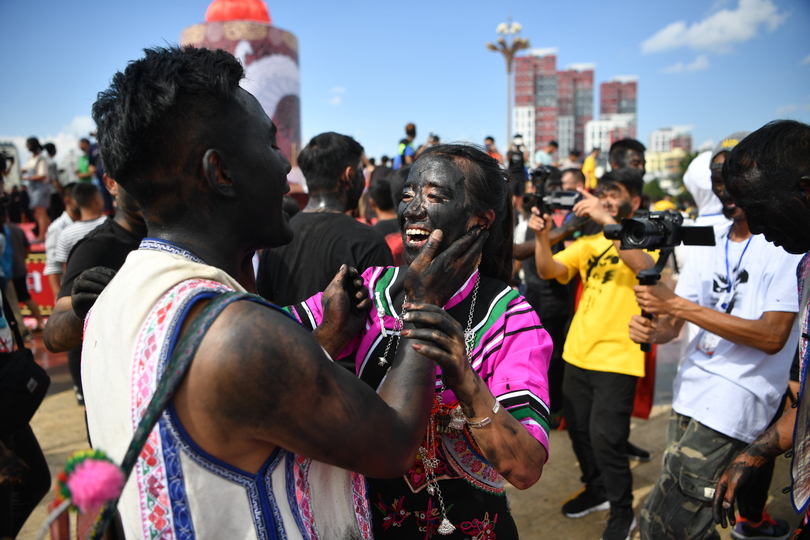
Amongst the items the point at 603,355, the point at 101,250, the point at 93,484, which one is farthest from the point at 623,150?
the point at 93,484

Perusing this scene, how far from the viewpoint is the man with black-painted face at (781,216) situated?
1865 mm

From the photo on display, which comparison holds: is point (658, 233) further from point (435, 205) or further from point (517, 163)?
point (517, 163)

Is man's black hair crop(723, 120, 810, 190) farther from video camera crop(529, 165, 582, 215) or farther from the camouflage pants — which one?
video camera crop(529, 165, 582, 215)

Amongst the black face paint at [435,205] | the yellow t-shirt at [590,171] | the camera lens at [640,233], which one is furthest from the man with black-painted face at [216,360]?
the yellow t-shirt at [590,171]

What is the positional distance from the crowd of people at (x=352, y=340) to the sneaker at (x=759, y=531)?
8.2 inches

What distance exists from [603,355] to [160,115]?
3197 mm

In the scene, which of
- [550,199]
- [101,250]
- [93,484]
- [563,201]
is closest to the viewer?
[93,484]

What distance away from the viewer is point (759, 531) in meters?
3.44

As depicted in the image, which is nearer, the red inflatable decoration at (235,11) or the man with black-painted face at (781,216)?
the man with black-painted face at (781,216)

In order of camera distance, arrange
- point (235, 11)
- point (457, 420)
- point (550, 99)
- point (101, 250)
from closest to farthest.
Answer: point (457, 420) → point (101, 250) → point (235, 11) → point (550, 99)

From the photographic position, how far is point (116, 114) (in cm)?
111

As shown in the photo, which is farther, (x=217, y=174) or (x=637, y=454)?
(x=637, y=454)

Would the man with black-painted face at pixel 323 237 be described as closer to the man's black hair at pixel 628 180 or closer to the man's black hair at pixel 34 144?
the man's black hair at pixel 628 180

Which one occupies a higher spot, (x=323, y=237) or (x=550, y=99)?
(x=550, y=99)
